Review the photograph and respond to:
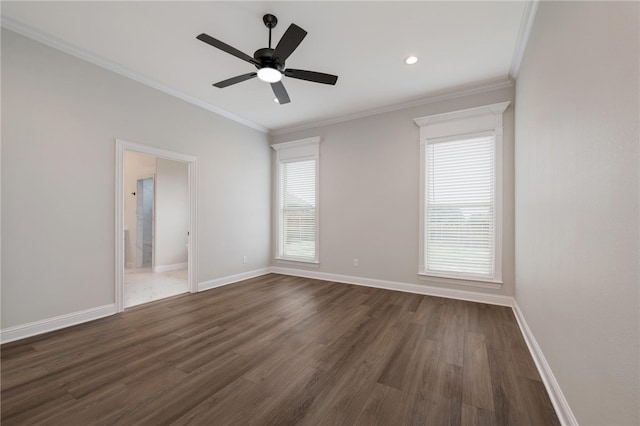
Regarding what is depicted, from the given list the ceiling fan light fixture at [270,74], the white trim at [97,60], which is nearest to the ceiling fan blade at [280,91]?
the ceiling fan light fixture at [270,74]

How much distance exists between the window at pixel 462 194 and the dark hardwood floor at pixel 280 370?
29.6 inches

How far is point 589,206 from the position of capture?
3.97 feet

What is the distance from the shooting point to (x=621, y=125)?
0.96m

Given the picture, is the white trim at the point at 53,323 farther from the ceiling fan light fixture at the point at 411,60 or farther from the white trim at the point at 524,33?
the white trim at the point at 524,33

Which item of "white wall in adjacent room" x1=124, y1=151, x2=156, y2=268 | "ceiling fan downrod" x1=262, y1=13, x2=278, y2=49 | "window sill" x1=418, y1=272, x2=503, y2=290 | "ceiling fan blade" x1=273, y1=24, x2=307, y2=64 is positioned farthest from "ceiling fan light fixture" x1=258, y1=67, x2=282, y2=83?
"white wall in adjacent room" x1=124, y1=151, x2=156, y2=268

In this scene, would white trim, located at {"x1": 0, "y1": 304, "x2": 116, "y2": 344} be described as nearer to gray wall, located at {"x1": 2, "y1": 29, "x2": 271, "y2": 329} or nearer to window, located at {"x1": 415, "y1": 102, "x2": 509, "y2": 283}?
gray wall, located at {"x1": 2, "y1": 29, "x2": 271, "y2": 329}

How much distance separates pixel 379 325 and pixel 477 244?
1.97m

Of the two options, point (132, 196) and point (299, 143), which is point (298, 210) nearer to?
point (299, 143)

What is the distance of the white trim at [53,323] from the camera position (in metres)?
2.40

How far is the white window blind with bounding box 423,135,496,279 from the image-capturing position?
3521mm

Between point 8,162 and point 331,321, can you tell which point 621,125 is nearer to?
point 331,321

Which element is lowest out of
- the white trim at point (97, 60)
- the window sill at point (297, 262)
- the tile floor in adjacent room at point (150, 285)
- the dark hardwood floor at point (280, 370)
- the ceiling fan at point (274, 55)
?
the tile floor in adjacent room at point (150, 285)

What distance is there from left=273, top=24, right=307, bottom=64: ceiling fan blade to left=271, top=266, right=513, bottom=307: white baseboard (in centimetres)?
356

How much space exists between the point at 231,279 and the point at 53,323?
230 cm
